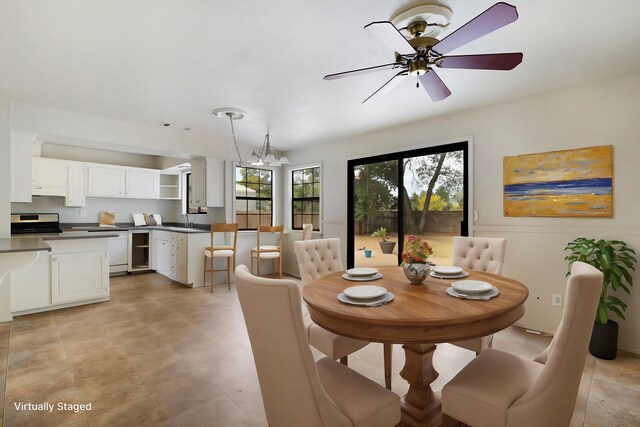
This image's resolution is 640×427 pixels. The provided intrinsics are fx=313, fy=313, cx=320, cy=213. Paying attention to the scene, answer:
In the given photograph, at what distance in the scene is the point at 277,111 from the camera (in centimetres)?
380

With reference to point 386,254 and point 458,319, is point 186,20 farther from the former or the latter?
point 386,254

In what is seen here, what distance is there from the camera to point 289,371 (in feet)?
3.55

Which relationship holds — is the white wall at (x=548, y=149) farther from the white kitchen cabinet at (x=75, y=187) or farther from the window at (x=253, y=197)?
the white kitchen cabinet at (x=75, y=187)

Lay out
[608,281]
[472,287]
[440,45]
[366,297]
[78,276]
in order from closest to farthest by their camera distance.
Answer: [366,297], [472,287], [440,45], [608,281], [78,276]

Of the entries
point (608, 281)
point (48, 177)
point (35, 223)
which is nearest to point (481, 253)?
point (608, 281)

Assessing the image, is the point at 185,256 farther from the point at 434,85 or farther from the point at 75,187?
the point at 434,85

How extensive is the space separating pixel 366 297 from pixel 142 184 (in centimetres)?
629

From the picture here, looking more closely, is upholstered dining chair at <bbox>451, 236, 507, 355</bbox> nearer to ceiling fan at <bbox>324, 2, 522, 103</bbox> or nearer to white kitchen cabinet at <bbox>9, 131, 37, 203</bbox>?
ceiling fan at <bbox>324, 2, 522, 103</bbox>

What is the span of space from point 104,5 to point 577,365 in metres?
3.00

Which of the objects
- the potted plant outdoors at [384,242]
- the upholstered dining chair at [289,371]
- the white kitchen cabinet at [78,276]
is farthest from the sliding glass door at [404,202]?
the white kitchen cabinet at [78,276]

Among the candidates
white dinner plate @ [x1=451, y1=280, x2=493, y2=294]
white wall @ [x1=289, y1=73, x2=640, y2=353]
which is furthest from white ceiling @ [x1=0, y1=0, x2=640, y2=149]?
white dinner plate @ [x1=451, y1=280, x2=493, y2=294]

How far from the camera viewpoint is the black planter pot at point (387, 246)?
465 cm

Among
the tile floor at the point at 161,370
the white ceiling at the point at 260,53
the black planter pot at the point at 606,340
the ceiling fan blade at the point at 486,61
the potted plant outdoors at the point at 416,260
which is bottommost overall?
the tile floor at the point at 161,370

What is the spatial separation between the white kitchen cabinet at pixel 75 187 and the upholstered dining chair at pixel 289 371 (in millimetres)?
5866
